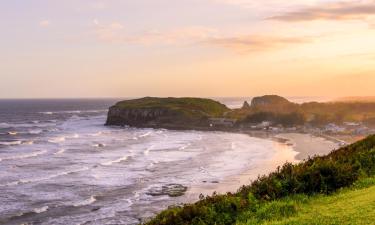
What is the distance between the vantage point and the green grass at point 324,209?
39.9 feet

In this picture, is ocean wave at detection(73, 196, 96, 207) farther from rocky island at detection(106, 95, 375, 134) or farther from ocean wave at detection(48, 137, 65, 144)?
rocky island at detection(106, 95, 375, 134)

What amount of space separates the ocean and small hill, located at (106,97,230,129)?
48.8 metres

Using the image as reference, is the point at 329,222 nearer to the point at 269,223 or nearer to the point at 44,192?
the point at 269,223

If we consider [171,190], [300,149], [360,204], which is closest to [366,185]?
[360,204]

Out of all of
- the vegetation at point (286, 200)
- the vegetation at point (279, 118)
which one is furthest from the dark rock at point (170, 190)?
the vegetation at point (279, 118)

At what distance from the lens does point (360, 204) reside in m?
13.1

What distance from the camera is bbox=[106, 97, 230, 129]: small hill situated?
458 feet

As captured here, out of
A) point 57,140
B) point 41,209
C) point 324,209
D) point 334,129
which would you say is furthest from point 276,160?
point 334,129

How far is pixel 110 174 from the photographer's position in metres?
52.1

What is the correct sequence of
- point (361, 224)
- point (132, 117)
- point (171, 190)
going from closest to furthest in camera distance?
point (361, 224), point (171, 190), point (132, 117)

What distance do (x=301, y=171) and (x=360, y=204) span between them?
12.3ft

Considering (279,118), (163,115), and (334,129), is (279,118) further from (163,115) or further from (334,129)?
(163,115)

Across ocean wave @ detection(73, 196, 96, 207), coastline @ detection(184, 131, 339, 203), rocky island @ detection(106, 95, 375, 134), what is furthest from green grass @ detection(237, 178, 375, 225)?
rocky island @ detection(106, 95, 375, 134)

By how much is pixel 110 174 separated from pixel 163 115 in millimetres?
94095
